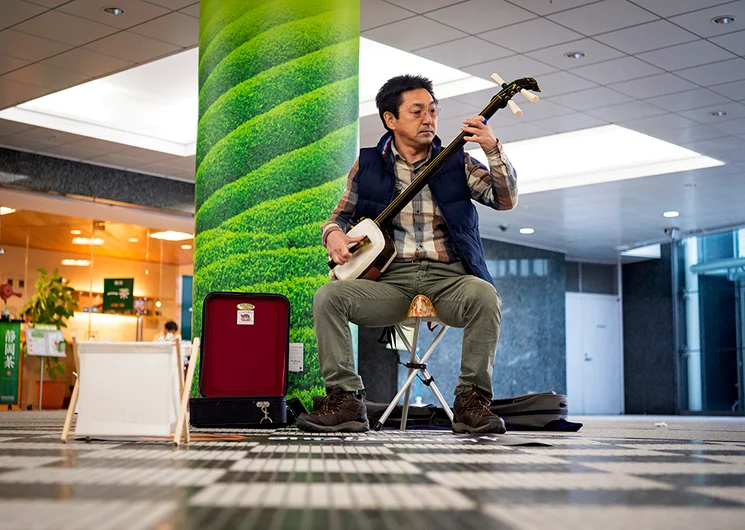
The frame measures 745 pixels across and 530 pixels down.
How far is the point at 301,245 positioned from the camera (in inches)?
181

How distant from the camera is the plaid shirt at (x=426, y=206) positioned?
3506 mm

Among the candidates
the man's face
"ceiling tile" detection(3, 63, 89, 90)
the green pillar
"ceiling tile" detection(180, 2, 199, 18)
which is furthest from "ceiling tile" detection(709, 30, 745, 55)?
"ceiling tile" detection(3, 63, 89, 90)

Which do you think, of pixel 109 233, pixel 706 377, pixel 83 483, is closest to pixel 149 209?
pixel 109 233

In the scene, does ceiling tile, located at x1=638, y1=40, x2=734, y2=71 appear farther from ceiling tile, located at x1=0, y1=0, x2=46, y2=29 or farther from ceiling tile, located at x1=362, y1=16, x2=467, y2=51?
ceiling tile, located at x1=0, y1=0, x2=46, y2=29

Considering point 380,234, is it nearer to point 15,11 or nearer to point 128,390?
point 128,390

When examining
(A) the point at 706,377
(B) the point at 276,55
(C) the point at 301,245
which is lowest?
(A) the point at 706,377

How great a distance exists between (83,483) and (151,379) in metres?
1.27

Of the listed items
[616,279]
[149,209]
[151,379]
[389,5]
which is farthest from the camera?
[616,279]

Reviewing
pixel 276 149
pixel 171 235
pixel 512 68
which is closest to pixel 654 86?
pixel 512 68

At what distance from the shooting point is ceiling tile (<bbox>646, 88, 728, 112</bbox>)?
828 cm

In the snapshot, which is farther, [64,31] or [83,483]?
[64,31]

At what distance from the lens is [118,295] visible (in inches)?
555

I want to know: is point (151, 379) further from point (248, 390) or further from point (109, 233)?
point (109, 233)

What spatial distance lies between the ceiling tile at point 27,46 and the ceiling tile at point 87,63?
11cm
